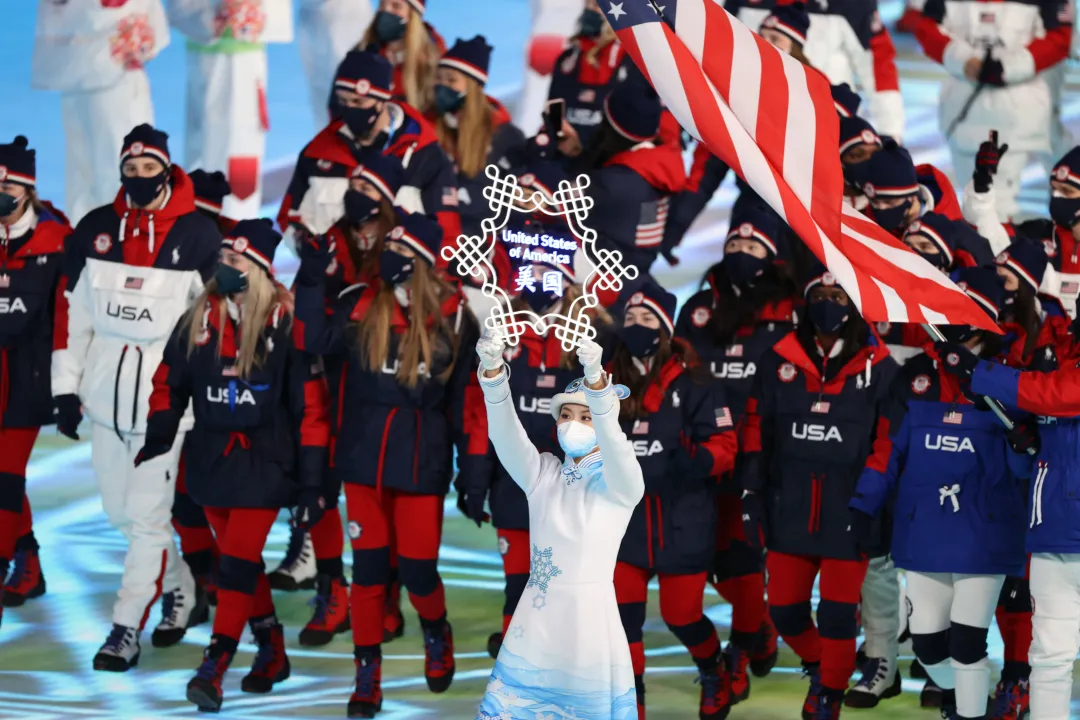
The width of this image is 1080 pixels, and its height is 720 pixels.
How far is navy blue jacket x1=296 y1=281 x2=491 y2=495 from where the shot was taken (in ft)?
29.2

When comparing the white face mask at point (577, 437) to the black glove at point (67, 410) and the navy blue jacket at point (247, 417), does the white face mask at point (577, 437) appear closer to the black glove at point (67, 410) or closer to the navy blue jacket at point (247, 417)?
the navy blue jacket at point (247, 417)

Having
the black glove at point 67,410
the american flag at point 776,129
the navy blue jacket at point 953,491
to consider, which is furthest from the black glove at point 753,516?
the black glove at point 67,410

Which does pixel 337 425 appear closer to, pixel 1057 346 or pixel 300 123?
pixel 1057 346

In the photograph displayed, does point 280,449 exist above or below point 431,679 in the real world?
above

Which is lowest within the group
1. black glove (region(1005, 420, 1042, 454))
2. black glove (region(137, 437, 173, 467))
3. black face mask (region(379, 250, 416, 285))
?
black glove (region(137, 437, 173, 467))

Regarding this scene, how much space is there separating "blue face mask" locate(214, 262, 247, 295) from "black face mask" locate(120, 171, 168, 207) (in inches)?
28.9

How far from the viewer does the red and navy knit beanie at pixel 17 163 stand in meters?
10.0

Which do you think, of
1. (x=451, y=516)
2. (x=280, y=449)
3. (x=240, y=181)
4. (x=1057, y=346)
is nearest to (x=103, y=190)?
(x=240, y=181)

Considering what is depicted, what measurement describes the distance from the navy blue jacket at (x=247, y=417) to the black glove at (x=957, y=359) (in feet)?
8.76

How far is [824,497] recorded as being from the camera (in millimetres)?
8648

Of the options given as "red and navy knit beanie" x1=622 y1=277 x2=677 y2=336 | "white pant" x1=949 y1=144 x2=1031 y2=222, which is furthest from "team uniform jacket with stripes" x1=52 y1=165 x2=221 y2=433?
"white pant" x1=949 y1=144 x2=1031 y2=222

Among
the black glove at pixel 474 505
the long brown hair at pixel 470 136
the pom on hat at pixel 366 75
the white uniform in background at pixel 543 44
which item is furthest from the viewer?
the white uniform in background at pixel 543 44

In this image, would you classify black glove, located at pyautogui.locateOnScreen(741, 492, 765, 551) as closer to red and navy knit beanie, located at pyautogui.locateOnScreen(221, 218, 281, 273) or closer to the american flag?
the american flag

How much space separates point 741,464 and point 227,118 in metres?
5.27
